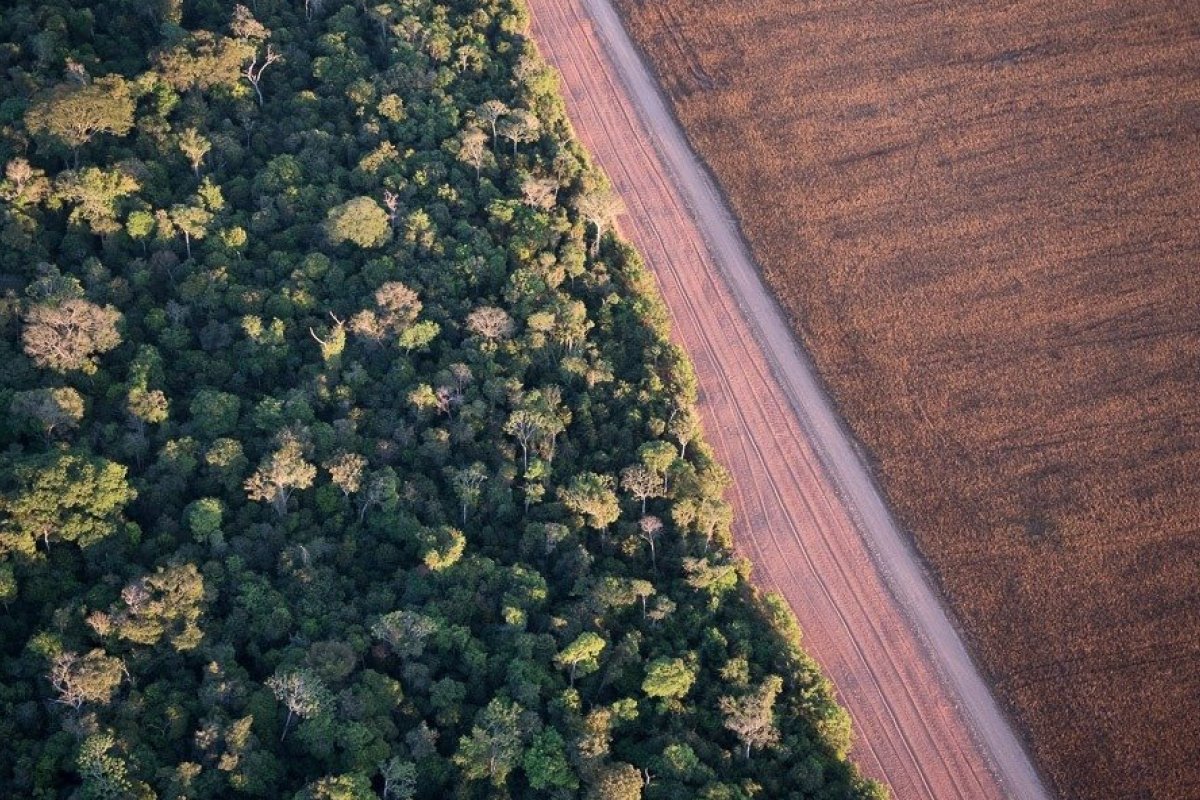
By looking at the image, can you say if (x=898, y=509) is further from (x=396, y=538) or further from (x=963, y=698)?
(x=396, y=538)

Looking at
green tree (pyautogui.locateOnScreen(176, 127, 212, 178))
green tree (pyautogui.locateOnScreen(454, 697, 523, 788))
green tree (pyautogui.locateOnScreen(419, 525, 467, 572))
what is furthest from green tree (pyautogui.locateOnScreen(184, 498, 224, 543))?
green tree (pyautogui.locateOnScreen(176, 127, 212, 178))

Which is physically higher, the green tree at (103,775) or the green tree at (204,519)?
the green tree at (204,519)

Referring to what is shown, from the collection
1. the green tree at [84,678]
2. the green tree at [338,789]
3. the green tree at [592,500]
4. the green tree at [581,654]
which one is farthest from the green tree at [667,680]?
the green tree at [84,678]

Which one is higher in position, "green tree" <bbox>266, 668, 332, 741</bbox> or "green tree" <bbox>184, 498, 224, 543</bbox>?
"green tree" <bbox>184, 498, 224, 543</bbox>

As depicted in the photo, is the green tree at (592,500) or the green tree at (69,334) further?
the green tree at (69,334)

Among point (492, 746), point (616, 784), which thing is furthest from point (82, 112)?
point (616, 784)

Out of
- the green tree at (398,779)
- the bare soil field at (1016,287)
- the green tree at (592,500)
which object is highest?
the bare soil field at (1016,287)

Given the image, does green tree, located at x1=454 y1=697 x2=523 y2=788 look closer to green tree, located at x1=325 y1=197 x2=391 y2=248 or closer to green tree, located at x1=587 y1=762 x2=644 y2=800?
green tree, located at x1=587 y1=762 x2=644 y2=800

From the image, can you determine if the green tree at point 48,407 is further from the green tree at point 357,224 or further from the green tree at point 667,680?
the green tree at point 667,680
